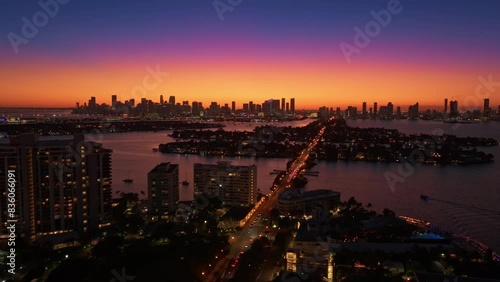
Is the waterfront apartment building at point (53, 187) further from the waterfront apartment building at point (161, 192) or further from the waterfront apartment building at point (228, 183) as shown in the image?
the waterfront apartment building at point (228, 183)

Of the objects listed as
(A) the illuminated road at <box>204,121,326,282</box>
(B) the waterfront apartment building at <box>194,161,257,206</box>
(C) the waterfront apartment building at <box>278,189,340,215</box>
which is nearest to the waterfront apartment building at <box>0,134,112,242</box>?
(A) the illuminated road at <box>204,121,326,282</box>

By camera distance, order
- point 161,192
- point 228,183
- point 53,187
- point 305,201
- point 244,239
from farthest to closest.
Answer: point 228,183 < point 161,192 < point 305,201 < point 53,187 < point 244,239

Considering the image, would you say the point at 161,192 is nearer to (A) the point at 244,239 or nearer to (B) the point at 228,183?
(B) the point at 228,183

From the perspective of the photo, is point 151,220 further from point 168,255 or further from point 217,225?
point 168,255

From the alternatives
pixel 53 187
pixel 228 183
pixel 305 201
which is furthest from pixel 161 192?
pixel 305 201

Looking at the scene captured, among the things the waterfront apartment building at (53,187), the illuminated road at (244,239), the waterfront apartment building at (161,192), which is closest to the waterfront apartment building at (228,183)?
the illuminated road at (244,239)
